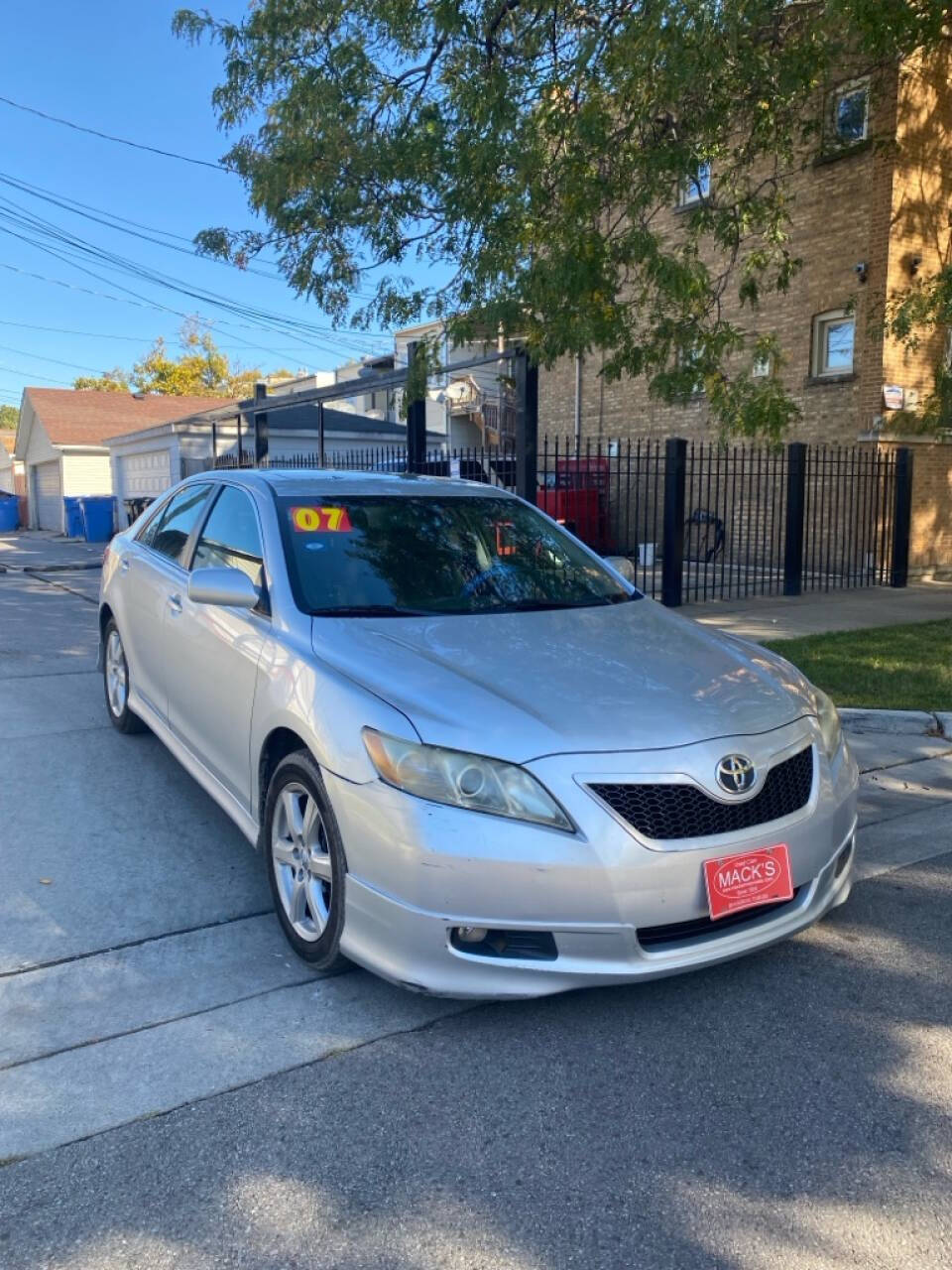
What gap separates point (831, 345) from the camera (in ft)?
52.2

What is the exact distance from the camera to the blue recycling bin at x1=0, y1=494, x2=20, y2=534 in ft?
118

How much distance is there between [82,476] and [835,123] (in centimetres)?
2616

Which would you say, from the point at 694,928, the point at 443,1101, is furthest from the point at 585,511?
the point at 443,1101

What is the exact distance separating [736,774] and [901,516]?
1277 cm

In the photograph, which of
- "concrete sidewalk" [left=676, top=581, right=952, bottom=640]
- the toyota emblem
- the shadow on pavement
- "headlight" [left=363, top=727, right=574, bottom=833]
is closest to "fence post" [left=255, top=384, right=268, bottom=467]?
"concrete sidewalk" [left=676, top=581, right=952, bottom=640]

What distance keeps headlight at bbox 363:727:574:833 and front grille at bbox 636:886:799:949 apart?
43 cm

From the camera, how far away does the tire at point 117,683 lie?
6.02 m

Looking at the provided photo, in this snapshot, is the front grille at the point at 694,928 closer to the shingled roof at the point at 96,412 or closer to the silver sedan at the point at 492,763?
the silver sedan at the point at 492,763

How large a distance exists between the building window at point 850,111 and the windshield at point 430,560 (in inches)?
329

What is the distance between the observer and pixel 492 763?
2922mm

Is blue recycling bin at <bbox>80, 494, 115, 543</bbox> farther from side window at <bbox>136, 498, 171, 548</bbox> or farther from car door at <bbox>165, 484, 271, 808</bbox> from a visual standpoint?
car door at <bbox>165, 484, 271, 808</bbox>

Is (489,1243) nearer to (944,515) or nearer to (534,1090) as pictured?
(534,1090)

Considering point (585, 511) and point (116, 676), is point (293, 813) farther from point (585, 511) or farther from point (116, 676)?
point (585, 511)

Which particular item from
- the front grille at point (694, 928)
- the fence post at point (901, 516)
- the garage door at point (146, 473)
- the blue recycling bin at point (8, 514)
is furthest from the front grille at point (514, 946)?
the blue recycling bin at point (8, 514)
